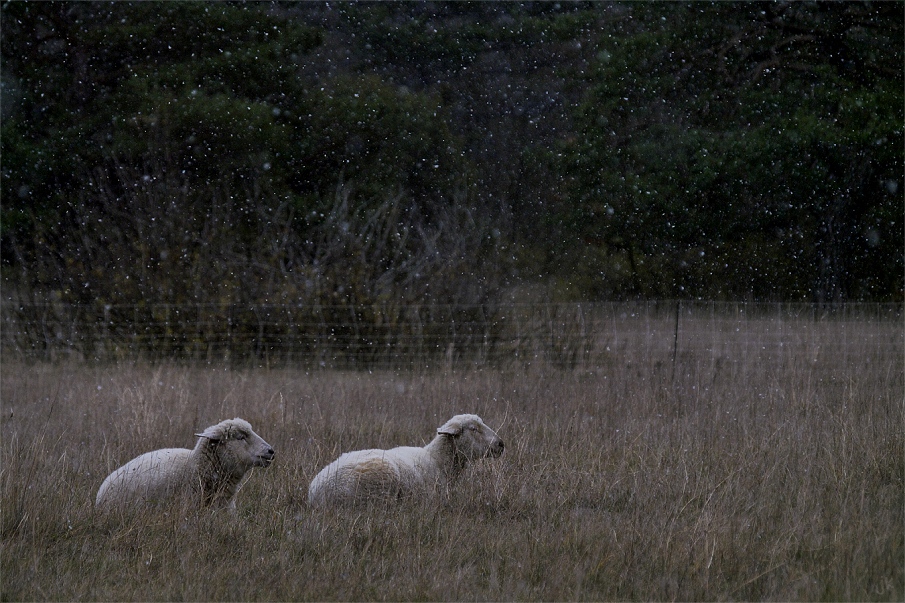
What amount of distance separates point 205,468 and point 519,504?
6.75ft

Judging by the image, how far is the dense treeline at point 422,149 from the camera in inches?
619

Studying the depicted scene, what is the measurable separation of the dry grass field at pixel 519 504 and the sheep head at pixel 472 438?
21cm

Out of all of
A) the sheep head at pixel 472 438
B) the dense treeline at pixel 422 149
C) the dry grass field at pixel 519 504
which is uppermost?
the dense treeline at pixel 422 149

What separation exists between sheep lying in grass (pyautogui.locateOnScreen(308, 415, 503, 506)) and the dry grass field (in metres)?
0.21

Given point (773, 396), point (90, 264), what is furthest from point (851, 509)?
point (90, 264)

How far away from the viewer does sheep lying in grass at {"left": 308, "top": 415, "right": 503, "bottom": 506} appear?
5.36 m

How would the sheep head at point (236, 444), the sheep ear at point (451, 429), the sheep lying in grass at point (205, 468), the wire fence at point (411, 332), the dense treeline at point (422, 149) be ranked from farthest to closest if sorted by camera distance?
the dense treeline at point (422, 149)
the wire fence at point (411, 332)
the sheep ear at point (451, 429)
the sheep head at point (236, 444)
the sheep lying in grass at point (205, 468)

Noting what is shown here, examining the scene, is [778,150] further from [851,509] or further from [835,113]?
[851,509]

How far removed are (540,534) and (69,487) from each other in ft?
9.43

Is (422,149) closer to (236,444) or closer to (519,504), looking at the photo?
(236,444)

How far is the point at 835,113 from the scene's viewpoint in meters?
17.7

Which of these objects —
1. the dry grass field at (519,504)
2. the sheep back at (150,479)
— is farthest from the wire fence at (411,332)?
the sheep back at (150,479)

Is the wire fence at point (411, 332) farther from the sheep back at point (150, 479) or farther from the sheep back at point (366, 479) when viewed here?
the sheep back at point (150, 479)

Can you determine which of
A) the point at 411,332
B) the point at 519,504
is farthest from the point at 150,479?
the point at 411,332
